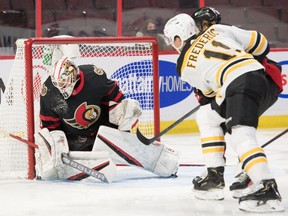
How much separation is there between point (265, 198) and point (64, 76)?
4.24 feet

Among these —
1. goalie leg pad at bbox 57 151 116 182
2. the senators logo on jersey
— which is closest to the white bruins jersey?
goalie leg pad at bbox 57 151 116 182

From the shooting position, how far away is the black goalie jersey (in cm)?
408

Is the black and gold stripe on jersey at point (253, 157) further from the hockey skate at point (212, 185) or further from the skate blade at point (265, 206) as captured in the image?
the hockey skate at point (212, 185)

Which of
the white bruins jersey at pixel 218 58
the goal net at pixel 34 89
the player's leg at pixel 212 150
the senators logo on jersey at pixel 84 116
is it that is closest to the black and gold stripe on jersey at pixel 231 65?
the white bruins jersey at pixel 218 58

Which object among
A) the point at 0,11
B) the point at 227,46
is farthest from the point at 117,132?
the point at 0,11

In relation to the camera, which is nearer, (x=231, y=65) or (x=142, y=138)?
(x=231, y=65)

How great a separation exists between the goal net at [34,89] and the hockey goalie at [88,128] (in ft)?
0.40

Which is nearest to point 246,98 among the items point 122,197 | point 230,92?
point 230,92

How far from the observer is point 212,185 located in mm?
3449

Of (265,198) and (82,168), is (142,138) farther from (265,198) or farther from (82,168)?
(265,198)

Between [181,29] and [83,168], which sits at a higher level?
[181,29]

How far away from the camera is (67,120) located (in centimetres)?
412

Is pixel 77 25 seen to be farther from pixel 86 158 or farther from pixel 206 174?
pixel 206 174

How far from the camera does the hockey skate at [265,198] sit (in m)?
3.06
